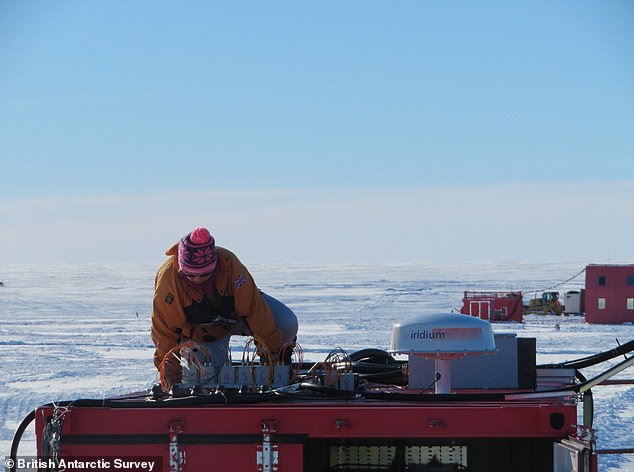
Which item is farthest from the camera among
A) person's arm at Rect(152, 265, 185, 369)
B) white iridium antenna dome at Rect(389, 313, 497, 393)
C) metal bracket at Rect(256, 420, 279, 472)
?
person's arm at Rect(152, 265, 185, 369)

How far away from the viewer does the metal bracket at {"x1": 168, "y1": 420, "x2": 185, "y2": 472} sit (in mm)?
4699

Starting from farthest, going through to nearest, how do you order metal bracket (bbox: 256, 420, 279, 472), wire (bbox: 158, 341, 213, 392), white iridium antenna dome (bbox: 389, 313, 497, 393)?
1. wire (bbox: 158, 341, 213, 392)
2. white iridium antenna dome (bbox: 389, 313, 497, 393)
3. metal bracket (bbox: 256, 420, 279, 472)

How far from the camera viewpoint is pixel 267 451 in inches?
185

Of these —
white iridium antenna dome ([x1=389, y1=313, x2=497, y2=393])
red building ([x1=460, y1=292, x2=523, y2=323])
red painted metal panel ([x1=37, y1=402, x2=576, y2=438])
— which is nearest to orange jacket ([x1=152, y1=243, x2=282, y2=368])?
white iridium antenna dome ([x1=389, y1=313, x2=497, y2=393])

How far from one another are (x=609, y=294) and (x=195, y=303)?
1170 inches

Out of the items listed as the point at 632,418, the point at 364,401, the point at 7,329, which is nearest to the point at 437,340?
the point at 364,401

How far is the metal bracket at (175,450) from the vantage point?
4.70 m

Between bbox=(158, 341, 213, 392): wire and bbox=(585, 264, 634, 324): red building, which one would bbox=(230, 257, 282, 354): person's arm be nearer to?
bbox=(158, 341, 213, 392): wire

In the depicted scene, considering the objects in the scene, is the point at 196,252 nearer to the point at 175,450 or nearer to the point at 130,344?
the point at 175,450

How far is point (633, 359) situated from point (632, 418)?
6.66 metres

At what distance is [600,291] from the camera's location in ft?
113

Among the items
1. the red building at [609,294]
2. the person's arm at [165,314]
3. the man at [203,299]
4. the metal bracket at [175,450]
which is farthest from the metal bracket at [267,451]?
the red building at [609,294]

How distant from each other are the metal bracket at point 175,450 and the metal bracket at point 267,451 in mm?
341

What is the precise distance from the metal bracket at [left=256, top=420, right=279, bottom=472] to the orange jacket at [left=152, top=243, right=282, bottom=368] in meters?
2.00
